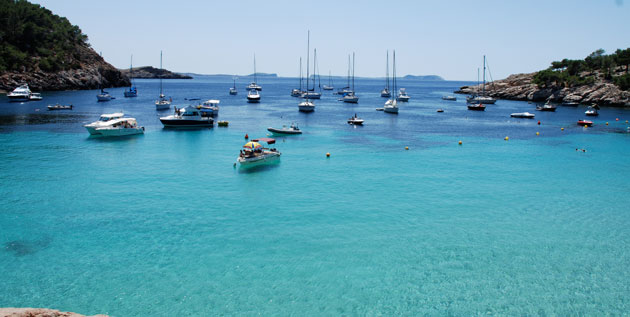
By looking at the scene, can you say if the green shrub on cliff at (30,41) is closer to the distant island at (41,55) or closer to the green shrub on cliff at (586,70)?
the distant island at (41,55)

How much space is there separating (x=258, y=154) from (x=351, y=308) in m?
29.9

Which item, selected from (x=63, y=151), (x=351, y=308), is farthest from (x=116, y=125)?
(x=351, y=308)

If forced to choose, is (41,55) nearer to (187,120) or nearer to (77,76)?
(77,76)

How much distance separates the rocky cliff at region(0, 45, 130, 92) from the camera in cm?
13515

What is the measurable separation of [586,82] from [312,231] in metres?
151

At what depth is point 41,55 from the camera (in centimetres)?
15500

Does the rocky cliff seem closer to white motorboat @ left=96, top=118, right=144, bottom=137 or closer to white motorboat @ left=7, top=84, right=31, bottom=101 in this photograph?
white motorboat @ left=7, top=84, right=31, bottom=101

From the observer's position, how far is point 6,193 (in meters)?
34.9

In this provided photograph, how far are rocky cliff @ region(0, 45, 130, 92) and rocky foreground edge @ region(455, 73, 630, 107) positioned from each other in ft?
552

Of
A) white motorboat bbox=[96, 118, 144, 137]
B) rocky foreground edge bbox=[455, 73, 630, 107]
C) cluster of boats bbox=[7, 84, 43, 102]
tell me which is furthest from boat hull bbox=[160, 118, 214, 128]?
rocky foreground edge bbox=[455, 73, 630, 107]

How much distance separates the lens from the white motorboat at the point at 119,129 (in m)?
64.4

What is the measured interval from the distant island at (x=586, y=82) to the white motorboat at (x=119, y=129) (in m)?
136

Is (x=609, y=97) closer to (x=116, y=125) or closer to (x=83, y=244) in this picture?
(x=116, y=125)

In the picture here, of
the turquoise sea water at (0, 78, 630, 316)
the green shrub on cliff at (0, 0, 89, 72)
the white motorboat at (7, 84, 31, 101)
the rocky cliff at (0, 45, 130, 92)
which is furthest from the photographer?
the green shrub on cliff at (0, 0, 89, 72)
